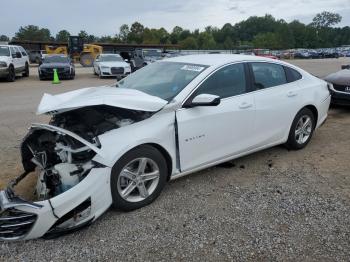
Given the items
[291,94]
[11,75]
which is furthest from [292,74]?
[11,75]

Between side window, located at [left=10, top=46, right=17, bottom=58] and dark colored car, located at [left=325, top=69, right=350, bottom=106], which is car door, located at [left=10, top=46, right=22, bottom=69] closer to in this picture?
side window, located at [left=10, top=46, right=17, bottom=58]

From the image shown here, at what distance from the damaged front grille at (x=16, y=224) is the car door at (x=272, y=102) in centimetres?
296

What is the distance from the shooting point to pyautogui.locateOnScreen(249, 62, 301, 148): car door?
485 cm

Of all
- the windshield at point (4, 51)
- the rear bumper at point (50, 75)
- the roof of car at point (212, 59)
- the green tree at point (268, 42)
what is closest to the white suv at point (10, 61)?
the windshield at point (4, 51)

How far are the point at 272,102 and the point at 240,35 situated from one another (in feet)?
495

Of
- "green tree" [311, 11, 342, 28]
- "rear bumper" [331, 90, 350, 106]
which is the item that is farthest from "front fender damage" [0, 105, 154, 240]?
"green tree" [311, 11, 342, 28]

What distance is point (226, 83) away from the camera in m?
4.59

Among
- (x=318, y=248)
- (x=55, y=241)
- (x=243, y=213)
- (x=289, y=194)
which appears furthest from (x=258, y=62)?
(x=55, y=241)

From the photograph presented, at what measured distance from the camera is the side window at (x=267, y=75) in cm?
493

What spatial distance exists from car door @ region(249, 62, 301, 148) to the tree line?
94662mm

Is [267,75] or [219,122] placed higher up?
[267,75]

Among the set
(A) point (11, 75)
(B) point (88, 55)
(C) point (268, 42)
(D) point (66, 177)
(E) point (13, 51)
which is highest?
(C) point (268, 42)

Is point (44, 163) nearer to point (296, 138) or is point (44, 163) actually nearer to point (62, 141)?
point (62, 141)

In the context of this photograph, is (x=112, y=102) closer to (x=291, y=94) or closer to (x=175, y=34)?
(x=291, y=94)
